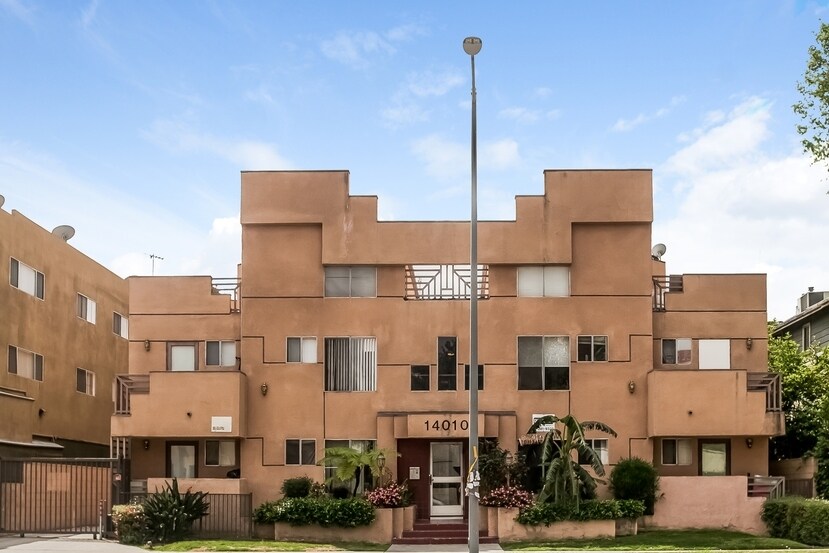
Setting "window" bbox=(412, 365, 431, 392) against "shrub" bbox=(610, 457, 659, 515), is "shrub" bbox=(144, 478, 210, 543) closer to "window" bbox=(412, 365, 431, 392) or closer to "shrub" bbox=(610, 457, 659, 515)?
"window" bbox=(412, 365, 431, 392)

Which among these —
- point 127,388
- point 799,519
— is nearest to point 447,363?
point 127,388

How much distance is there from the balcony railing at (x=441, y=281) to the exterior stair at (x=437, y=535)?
7196 mm

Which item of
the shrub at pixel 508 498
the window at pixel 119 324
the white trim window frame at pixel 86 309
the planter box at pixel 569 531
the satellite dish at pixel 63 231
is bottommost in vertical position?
the planter box at pixel 569 531

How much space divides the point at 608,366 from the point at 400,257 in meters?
7.48

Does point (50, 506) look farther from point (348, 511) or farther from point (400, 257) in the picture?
point (400, 257)

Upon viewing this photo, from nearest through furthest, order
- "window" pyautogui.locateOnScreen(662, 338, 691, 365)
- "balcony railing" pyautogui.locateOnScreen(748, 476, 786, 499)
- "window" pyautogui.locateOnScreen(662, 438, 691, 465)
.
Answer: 1. "balcony railing" pyautogui.locateOnScreen(748, 476, 786, 499)
2. "window" pyautogui.locateOnScreen(662, 438, 691, 465)
3. "window" pyautogui.locateOnScreen(662, 338, 691, 365)

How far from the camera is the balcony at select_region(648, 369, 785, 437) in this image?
1328 inches

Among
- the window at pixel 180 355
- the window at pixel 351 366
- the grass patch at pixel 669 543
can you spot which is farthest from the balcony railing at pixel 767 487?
the window at pixel 180 355

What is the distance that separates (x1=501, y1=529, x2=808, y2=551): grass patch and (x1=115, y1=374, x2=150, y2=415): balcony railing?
1304cm

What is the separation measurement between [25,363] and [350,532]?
618 inches

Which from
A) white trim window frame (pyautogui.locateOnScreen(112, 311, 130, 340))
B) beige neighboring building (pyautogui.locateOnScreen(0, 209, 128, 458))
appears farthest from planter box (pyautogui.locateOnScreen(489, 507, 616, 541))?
white trim window frame (pyautogui.locateOnScreen(112, 311, 130, 340))

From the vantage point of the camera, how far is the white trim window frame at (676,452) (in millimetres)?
35250

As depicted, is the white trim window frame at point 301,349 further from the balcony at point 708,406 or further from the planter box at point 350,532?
the balcony at point 708,406

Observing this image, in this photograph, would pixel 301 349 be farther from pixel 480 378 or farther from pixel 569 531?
pixel 569 531
